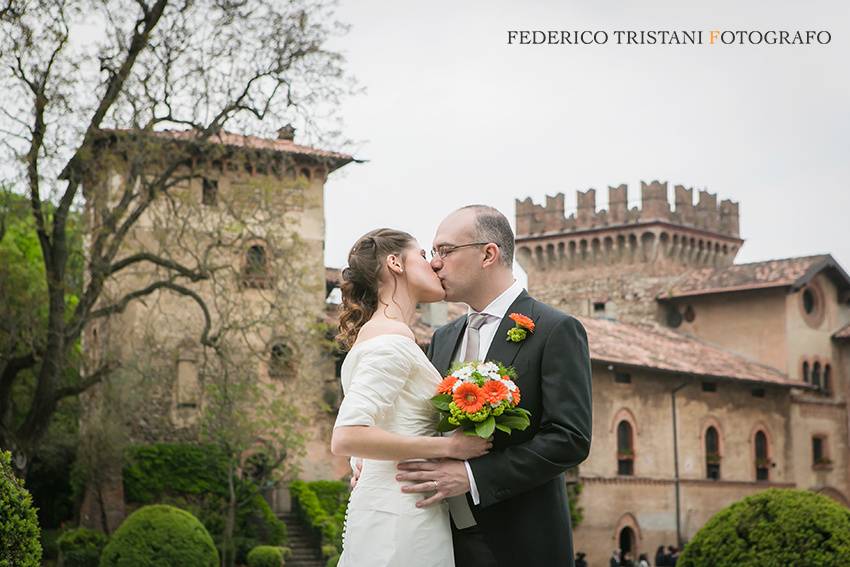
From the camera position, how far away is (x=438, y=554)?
5.11 m

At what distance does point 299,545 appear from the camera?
32719 millimetres

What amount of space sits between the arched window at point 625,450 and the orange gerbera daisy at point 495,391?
105 feet

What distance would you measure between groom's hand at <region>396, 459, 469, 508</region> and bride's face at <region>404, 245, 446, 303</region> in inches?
29.8

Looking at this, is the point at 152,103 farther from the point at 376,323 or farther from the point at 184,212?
the point at 376,323

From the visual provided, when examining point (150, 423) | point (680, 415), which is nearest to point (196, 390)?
point (150, 423)

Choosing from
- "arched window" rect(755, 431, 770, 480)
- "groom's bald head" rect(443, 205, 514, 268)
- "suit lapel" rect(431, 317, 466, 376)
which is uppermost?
"groom's bald head" rect(443, 205, 514, 268)

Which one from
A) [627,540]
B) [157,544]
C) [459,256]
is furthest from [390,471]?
[627,540]

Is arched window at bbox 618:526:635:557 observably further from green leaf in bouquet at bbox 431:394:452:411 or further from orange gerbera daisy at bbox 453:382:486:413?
orange gerbera daisy at bbox 453:382:486:413

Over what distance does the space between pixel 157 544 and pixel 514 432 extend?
1692 centimetres

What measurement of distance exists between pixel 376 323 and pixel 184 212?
2116cm

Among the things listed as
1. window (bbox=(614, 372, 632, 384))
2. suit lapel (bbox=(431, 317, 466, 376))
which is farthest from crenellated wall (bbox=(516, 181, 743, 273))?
suit lapel (bbox=(431, 317, 466, 376))

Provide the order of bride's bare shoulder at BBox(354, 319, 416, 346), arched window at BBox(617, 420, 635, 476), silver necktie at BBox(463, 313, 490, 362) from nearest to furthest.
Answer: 1. bride's bare shoulder at BBox(354, 319, 416, 346)
2. silver necktie at BBox(463, 313, 490, 362)
3. arched window at BBox(617, 420, 635, 476)

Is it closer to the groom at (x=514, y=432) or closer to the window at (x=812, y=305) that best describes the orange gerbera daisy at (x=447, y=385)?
the groom at (x=514, y=432)

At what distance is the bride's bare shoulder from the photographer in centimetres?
519
